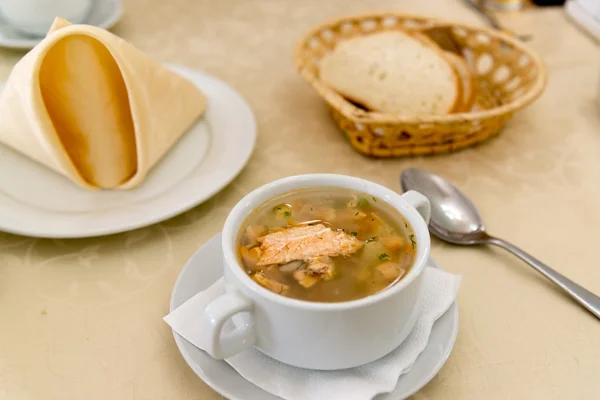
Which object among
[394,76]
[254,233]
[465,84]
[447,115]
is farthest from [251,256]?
[465,84]

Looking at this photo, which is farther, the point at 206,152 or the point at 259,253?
the point at 206,152

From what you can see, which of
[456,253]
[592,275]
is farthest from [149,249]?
[592,275]

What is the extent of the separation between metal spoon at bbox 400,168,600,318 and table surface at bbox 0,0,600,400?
0.6 inches

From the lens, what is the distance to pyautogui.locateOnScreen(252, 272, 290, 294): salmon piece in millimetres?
529

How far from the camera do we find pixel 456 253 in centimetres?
75

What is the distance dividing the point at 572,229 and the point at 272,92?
60 cm

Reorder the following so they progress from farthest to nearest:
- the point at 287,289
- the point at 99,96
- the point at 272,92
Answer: the point at 272,92, the point at 99,96, the point at 287,289

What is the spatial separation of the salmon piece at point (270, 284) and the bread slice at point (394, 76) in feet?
1.69

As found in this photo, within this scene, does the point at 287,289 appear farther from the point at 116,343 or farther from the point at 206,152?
the point at 206,152

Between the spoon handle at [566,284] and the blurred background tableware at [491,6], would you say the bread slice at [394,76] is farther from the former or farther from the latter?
the blurred background tableware at [491,6]

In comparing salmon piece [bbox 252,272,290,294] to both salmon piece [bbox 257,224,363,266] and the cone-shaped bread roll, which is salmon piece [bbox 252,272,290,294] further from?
the cone-shaped bread roll

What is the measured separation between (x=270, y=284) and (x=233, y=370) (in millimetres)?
93

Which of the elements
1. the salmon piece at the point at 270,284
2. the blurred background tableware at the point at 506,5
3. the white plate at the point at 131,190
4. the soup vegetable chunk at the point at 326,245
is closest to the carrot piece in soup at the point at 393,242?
the soup vegetable chunk at the point at 326,245

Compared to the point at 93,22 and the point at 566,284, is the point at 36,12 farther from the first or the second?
the point at 566,284
